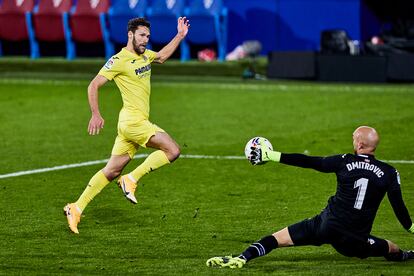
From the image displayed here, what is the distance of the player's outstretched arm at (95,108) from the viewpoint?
492 inches

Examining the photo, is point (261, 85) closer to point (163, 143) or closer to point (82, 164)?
point (82, 164)

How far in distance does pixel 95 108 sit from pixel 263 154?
2.78 meters

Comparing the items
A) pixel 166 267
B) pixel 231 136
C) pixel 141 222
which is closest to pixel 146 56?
pixel 141 222

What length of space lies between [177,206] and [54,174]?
3224 millimetres

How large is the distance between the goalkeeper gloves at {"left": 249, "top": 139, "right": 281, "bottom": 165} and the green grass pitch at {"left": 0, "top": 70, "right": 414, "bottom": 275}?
1.01 metres

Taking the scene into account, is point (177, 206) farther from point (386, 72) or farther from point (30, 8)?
point (30, 8)

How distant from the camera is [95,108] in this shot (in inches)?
496

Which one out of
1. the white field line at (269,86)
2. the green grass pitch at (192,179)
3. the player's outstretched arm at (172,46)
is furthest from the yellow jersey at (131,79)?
the white field line at (269,86)

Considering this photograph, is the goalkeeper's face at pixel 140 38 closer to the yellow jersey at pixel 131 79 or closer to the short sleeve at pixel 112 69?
the yellow jersey at pixel 131 79

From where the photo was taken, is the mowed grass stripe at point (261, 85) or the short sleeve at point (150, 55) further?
the mowed grass stripe at point (261, 85)

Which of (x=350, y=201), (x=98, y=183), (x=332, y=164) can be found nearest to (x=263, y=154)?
(x=332, y=164)

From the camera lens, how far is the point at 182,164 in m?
18.0

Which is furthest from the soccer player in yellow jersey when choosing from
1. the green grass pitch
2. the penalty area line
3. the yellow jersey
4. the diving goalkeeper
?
the penalty area line

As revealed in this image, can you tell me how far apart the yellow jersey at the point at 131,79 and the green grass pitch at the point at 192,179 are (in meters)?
1.24
